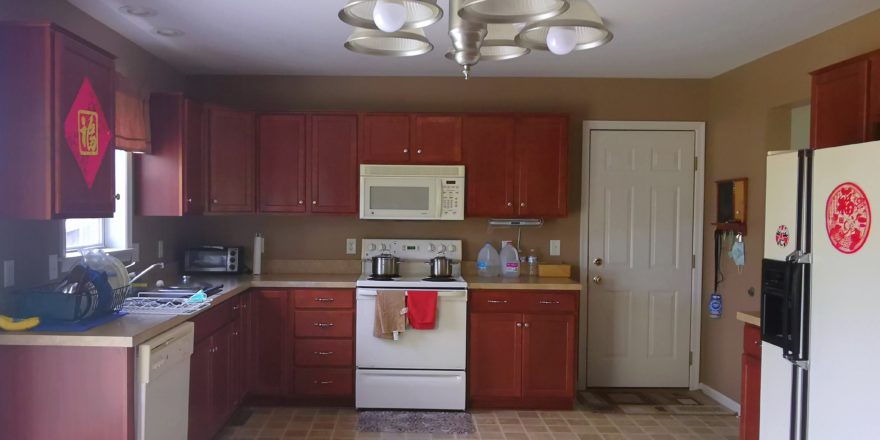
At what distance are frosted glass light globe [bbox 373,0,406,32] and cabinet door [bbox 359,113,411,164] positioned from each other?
2428 mm

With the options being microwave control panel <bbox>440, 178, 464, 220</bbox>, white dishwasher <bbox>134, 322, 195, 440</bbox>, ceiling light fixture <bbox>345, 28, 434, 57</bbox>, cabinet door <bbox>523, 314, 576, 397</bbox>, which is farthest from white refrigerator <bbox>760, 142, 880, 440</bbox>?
white dishwasher <bbox>134, 322, 195, 440</bbox>

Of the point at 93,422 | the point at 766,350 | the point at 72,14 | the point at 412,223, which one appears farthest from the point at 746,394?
the point at 72,14

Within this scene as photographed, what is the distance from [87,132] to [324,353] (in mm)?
2060

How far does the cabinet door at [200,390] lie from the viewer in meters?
2.83

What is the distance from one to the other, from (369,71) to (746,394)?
3.16 metres

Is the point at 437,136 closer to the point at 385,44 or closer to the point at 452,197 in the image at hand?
the point at 452,197

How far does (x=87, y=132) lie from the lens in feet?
7.70

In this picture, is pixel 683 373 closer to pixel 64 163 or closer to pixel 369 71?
pixel 369 71

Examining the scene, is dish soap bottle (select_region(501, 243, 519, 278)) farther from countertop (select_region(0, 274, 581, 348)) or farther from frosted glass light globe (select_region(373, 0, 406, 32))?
frosted glass light globe (select_region(373, 0, 406, 32))

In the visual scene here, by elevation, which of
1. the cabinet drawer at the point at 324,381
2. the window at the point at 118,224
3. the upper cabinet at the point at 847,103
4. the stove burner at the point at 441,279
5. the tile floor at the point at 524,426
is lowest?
the tile floor at the point at 524,426

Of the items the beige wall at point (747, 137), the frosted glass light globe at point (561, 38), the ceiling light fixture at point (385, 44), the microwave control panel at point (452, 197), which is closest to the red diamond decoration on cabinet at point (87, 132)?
the ceiling light fixture at point (385, 44)

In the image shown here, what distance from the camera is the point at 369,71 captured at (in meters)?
4.12

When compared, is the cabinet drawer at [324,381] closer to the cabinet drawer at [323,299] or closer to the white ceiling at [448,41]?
the cabinet drawer at [323,299]

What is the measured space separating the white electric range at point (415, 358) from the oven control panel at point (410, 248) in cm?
53
